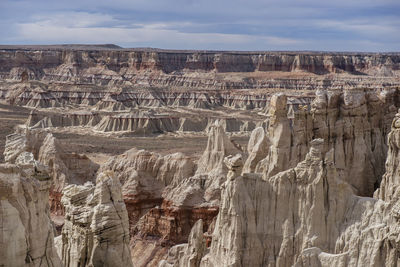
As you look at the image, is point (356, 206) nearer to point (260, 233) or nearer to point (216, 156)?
point (260, 233)

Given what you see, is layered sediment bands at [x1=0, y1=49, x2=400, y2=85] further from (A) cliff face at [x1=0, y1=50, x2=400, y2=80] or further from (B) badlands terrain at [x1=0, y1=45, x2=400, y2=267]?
(B) badlands terrain at [x1=0, y1=45, x2=400, y2=267]

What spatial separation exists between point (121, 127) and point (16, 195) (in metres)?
81.1

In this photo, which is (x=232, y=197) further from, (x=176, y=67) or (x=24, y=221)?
(x=176, y=67)

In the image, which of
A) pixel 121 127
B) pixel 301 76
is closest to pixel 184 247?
pixel 121 127

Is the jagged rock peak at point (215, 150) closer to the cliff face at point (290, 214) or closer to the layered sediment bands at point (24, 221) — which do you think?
the cliff face at point (290, 214)

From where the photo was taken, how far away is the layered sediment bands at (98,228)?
1399cm

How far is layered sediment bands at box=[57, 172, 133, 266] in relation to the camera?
13992 millimetres

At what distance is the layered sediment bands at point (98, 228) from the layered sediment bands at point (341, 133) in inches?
390

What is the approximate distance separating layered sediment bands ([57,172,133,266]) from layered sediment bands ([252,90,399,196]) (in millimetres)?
9900

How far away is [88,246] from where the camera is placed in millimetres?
14102

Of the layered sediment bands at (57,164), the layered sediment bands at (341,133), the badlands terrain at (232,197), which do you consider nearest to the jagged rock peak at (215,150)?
the badlands terrain at (232,197)

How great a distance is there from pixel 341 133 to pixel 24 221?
56.9 ft

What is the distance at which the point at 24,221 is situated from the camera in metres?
11.2

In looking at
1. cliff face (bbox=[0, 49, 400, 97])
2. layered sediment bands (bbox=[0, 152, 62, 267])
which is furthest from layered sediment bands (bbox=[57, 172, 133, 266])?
cliff face (bbox=[0, 49, 400, 97])
